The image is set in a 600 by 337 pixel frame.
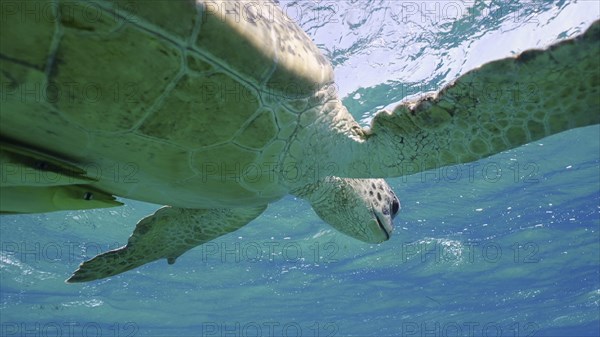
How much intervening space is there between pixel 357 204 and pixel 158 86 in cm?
237

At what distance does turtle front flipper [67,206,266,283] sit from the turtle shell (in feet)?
4.18

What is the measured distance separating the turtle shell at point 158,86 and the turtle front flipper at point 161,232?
1.27m

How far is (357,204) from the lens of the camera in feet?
13.4

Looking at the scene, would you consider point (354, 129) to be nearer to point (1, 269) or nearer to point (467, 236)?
point (467, 236)

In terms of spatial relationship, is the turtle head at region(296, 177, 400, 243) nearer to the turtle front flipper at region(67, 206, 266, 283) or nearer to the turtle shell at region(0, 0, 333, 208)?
the turtle front flipper at region(67, 206, 266, 283)

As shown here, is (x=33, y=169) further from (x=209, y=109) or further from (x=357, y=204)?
(x=357, y=204)

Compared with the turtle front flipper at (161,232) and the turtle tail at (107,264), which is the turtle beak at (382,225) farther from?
the turtle tail at (107,264)

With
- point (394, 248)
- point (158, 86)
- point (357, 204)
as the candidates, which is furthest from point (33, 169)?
point (394, 248)

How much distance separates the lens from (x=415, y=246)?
56.3ft

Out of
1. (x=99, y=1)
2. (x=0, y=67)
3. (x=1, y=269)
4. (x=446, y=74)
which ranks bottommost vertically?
(x=0, y=67)

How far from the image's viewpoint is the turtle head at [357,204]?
407cm

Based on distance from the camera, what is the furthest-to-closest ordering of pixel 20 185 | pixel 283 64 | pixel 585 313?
1. pixel 585 313
2. pixel 20 185
3. pixel 283 64

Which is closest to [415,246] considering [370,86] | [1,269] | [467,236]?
[467,236]

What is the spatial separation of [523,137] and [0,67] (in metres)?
2.82
